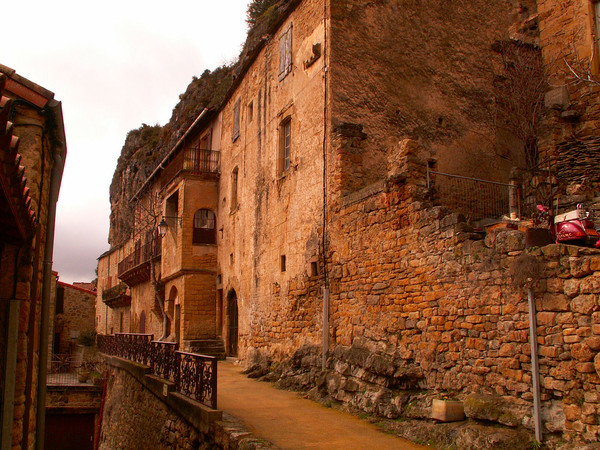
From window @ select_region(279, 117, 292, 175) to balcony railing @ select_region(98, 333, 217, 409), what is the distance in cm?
527

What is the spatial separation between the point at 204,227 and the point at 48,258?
12.6 meters

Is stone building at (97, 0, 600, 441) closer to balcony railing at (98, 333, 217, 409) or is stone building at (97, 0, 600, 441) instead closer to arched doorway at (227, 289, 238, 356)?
arched doorway at (227, 289, 238, 356)

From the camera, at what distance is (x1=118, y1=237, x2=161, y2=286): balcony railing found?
79.4ft

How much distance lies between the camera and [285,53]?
14008 millimetres

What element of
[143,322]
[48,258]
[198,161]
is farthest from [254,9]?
[48,258]

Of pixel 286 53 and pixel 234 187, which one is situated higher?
pixel 286 53

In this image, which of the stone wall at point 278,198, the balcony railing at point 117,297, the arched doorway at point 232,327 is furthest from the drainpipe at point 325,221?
the balcony railing at point 117,297

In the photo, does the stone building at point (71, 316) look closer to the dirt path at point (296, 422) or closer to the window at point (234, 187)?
the window at point (234, 187)

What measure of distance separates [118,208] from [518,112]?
33.9m

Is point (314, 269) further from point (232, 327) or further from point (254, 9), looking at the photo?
point (254, 9)

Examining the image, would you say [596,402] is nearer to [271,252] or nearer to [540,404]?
[540,404]

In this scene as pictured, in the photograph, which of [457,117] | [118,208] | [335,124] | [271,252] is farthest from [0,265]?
[118,208]

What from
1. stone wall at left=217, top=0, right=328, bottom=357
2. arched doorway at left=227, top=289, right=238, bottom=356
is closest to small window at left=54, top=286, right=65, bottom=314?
stone wall at left=217, top=0, right=328, bottom=357

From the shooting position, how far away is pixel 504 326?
6.65 meters
